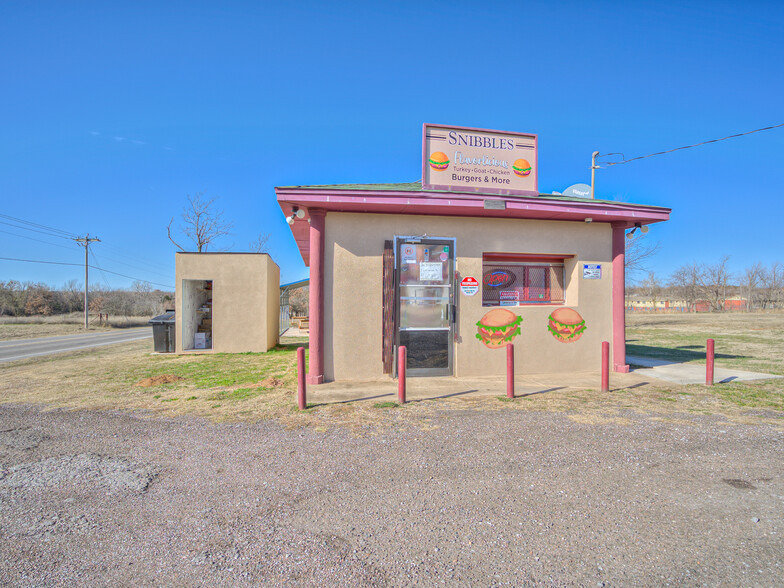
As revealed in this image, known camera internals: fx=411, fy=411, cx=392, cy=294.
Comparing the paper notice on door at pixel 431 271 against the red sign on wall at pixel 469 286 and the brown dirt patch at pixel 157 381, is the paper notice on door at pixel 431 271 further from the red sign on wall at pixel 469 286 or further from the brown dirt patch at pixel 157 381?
the brown dirt patch at pixel 157 381

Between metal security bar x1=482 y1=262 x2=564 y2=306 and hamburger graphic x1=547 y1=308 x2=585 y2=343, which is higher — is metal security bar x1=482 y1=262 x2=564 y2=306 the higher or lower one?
the higher one

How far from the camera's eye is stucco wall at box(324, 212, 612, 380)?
7.63m

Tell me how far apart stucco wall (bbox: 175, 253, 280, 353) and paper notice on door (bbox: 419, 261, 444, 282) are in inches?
301

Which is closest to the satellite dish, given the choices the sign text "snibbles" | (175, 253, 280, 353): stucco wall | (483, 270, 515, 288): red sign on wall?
the sign text "snibbles"

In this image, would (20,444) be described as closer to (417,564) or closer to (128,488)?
(128,488)

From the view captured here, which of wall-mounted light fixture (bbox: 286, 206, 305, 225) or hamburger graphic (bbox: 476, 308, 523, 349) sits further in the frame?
hamburger graphic (bbox: 476, 308, 523, 349)

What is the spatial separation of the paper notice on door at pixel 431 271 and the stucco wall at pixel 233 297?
7.65 meters

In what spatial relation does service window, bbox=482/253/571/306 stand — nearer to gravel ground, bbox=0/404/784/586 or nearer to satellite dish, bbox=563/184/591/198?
satellite dish, bbox=563/184/591/198

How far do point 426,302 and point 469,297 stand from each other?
0.87 metres

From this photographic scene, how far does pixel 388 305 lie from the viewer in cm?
763

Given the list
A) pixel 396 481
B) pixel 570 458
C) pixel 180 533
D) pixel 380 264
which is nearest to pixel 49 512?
pixel 180 533

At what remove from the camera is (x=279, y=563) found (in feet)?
7.95

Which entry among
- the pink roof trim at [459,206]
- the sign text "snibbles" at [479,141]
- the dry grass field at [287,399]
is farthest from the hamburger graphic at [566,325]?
the sign text "snibbles" at [479,141]

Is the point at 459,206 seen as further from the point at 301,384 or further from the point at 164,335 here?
the point at 164,335
